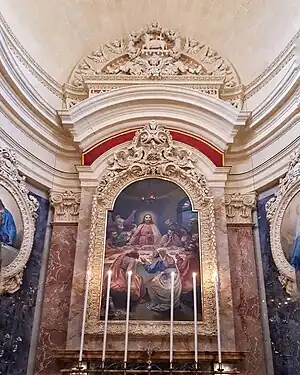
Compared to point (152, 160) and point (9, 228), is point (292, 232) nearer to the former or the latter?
point (152, 160)

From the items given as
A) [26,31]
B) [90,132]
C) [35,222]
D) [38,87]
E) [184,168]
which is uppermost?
[26,31]

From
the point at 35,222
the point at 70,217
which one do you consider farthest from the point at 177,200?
the point at 35,222

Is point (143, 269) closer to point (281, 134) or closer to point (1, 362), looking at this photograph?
point (1, 362)

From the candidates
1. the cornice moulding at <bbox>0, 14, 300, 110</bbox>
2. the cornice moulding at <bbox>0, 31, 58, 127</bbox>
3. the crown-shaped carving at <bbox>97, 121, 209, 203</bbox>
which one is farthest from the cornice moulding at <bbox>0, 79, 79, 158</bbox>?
the crown-shaped carving at <bbox>97, 121, 209, 203</bbox>

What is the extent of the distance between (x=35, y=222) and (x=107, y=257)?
1017mm

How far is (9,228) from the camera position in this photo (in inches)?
191

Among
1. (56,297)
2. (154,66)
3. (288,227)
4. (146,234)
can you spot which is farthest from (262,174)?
(56,297)

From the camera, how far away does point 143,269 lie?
5.07 m

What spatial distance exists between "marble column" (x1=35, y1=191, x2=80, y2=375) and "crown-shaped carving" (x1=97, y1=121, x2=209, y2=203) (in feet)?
1.77

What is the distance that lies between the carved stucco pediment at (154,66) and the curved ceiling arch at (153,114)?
39 centimetres

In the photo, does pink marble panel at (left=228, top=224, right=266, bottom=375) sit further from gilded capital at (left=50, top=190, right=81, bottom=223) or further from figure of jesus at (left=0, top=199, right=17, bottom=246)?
figure of jesus at (left=0, top=199, right=17, bottom=246)

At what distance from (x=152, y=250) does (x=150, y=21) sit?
13.1 feet

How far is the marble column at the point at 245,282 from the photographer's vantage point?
4867mm

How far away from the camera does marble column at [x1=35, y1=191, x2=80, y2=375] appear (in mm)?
4867
